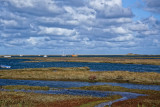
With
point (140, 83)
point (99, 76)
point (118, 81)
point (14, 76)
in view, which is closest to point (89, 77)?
point (99, 76)

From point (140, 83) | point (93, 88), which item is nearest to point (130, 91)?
point (93, 88)

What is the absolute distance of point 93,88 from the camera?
156 feet

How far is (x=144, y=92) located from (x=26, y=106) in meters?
26.1

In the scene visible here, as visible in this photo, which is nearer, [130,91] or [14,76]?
[130,91]

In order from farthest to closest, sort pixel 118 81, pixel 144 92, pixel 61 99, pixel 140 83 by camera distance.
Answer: pixel 118 81
pixel 140 83
pixel 144 92
pixel 61 99

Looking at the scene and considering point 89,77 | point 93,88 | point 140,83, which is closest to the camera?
point 93,88

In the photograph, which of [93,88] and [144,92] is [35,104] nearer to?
[93,88]

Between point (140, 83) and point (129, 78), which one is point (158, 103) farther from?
point (129, 78)

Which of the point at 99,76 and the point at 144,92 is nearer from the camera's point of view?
the point at 144,92

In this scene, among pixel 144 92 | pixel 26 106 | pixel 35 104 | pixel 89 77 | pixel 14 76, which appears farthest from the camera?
pixel 14 76

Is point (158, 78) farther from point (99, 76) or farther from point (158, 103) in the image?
point (158, 103)

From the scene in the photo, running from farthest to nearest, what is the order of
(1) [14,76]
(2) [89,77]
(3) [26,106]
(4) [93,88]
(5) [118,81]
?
(1) [14,76] < (2) [89,77] < (5) [118,81] < (4) [93,88] < (3) [26,106]

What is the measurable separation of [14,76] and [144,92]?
4673cm

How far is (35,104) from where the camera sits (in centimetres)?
3138
